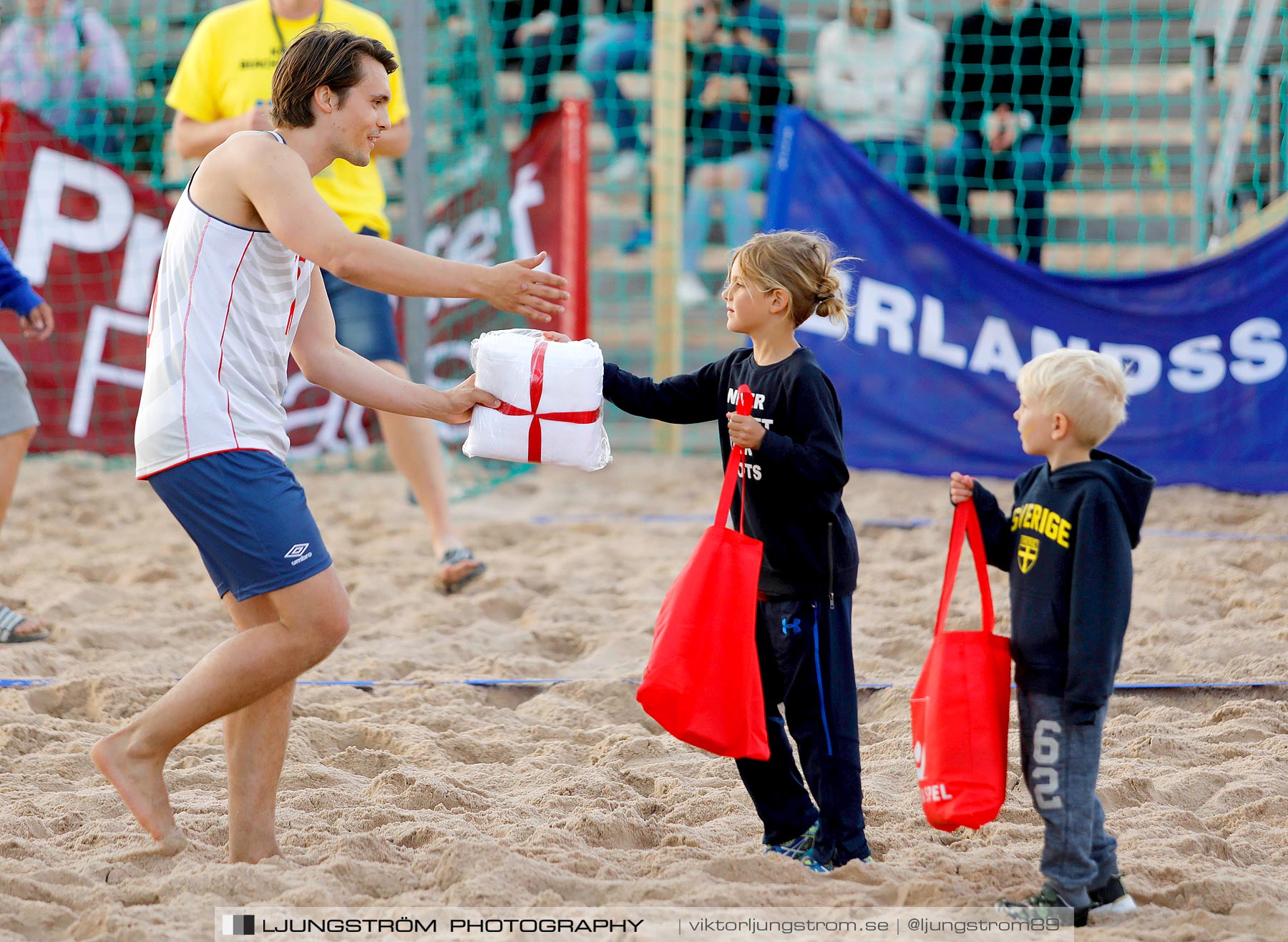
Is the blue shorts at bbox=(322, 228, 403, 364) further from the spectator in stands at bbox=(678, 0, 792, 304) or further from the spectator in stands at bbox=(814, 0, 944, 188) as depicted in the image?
the spectator in stands at bbox=(814, 0, 944, 188)

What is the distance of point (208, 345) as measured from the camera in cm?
230

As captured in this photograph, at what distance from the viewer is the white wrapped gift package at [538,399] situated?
2.39m

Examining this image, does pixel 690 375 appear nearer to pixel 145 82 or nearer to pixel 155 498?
pixel 155 498

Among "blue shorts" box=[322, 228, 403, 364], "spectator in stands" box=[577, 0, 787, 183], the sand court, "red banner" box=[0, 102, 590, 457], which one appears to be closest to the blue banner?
the sand court

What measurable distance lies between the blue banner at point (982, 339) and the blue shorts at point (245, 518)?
3.69m

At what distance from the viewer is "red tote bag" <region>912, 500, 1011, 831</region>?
7.43ft

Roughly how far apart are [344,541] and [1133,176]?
→ 18.9 feet

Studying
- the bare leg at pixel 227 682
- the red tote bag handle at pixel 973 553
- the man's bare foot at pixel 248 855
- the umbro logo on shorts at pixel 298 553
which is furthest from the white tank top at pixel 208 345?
the red tote bag handle at pixel 973 553

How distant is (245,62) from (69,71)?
3.64 meters

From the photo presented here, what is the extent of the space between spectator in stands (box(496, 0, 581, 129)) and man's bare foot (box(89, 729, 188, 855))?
576 centimetres

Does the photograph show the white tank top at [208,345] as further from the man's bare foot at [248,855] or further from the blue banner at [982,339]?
the blue banner at [982,339]

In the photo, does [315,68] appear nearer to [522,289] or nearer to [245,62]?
[522,289]

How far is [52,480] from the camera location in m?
6.09

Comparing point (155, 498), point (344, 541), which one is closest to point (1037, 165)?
point (344, 541)
